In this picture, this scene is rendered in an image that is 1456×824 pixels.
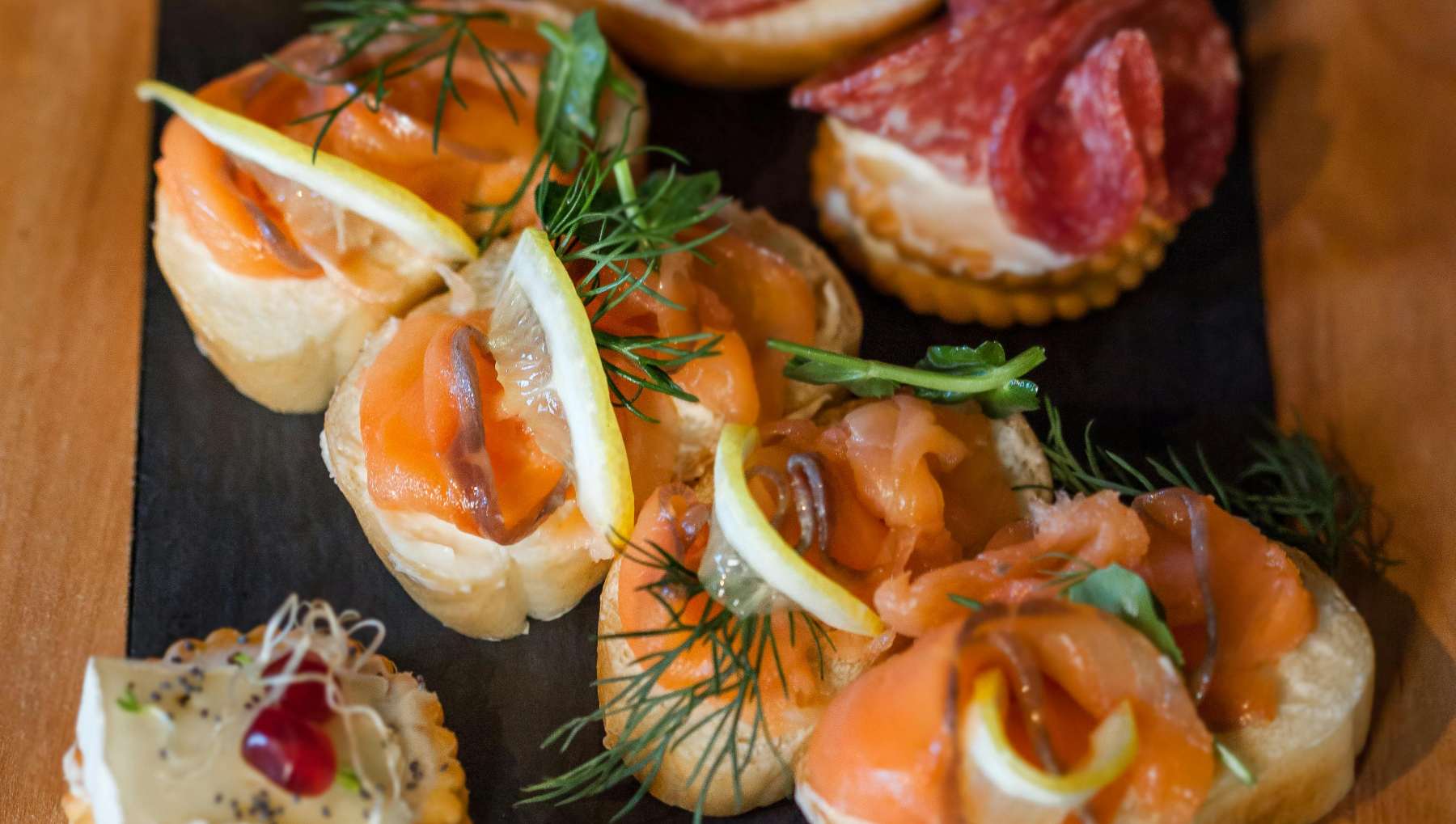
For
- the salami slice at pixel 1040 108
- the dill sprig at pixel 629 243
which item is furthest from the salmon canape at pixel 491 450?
the salami slice at pixel 1040 108

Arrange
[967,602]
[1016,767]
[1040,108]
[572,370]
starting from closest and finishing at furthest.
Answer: [1016,767], [967,602], [572,370], [1040,108]

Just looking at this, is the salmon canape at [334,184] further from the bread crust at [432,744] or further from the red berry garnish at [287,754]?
the red berry garnish at [287,754]

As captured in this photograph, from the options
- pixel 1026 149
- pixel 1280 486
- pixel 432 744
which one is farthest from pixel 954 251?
pixel 432 744

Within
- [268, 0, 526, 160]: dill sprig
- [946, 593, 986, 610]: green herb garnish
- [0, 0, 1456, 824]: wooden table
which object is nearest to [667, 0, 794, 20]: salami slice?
[268, 0, 526, 160]: dill sprig

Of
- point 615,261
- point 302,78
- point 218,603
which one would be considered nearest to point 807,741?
point 615,261

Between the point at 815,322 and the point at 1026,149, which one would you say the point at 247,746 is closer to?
the point at 815,322

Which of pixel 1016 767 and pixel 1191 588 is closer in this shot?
pixel 1016 767

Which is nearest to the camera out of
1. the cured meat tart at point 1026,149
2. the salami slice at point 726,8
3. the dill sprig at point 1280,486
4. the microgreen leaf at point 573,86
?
the dill sprig at point 1280,486
